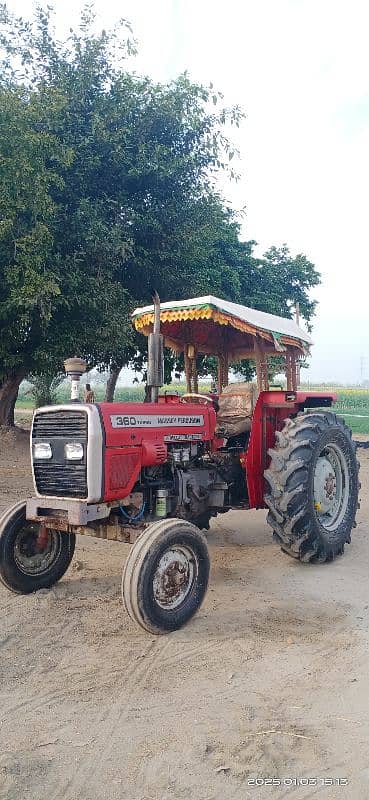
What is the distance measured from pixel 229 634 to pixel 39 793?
186 centimetres

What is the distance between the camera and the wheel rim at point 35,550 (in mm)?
4844

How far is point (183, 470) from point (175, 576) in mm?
1296

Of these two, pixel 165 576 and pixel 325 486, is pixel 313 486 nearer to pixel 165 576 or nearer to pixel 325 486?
pixel 325 486

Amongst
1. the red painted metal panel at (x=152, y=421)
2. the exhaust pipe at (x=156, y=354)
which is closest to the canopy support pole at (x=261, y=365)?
the red painted metal panel at (x=152, y=421)

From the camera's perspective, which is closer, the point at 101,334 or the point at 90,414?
the point at 90,414

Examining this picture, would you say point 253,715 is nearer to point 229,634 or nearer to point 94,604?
point 229,634

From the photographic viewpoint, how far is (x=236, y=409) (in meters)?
6.28

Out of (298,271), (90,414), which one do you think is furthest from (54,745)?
(298,271)

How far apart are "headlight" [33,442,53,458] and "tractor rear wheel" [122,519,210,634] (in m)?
0.98

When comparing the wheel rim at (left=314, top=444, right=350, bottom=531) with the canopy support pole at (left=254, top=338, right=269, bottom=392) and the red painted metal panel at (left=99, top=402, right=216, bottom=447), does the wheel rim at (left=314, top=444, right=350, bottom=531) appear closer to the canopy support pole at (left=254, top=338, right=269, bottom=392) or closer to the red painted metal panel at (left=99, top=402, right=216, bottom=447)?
the canopy support pole at (left=254, top=338, right=269, bottom=392)

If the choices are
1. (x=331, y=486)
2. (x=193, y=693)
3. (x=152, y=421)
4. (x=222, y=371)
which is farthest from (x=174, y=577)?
(x=222, y=371)

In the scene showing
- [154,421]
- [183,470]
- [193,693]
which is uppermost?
[154,421]

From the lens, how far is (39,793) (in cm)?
254

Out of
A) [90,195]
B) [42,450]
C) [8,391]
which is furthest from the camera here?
[8,391]
